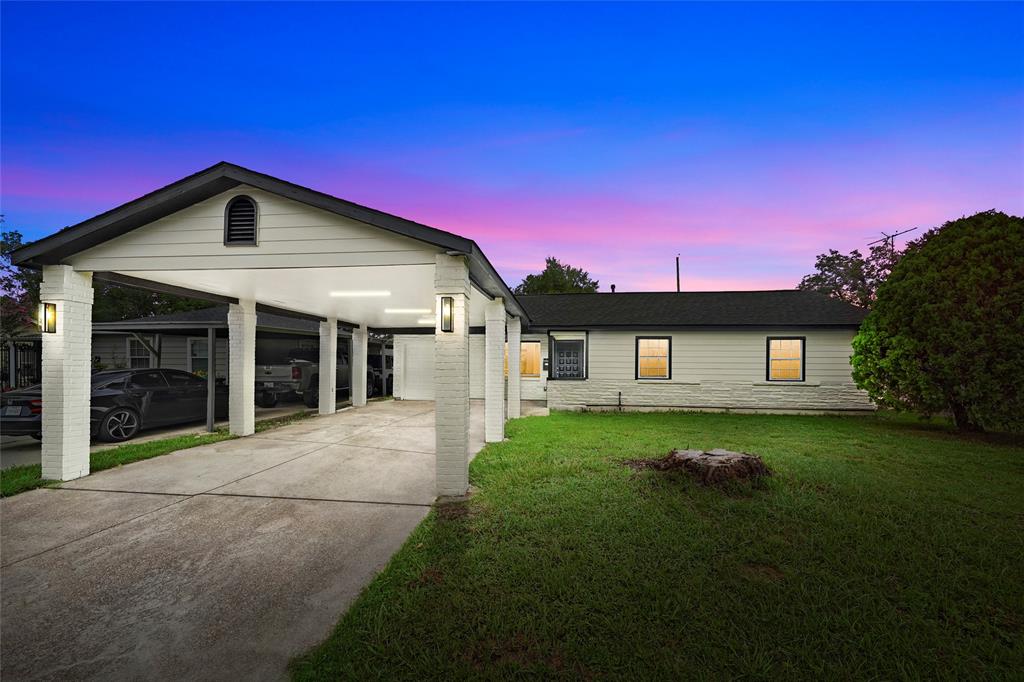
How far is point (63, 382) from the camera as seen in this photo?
5.73m

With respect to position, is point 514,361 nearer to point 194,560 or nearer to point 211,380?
point 211,380

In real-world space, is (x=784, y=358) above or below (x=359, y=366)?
above

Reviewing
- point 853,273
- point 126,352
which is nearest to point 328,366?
point 126,352

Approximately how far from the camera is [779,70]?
35.6ft

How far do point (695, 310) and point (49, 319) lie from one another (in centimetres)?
1542

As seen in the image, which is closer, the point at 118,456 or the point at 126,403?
the point at 118,456

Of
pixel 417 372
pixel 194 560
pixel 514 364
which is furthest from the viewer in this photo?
pixel 417 372

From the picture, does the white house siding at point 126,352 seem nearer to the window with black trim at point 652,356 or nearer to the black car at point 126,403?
the black car at point 126,403

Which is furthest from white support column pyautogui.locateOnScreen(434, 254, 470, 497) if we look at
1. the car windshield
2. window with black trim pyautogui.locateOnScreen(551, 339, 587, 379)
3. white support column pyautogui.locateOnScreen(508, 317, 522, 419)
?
window with black trim pyautogui.locateOnScreen(551, 339, 587, 379)

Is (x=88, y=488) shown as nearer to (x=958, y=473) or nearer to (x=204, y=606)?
(x=204, y=606)

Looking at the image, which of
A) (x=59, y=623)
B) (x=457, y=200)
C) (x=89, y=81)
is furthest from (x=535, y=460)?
(x=89, y=81)

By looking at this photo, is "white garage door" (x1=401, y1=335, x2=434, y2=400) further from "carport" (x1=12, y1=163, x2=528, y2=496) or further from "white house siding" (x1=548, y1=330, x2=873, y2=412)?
"carport" (x1=12, y1=163, x2=528, y2=496)

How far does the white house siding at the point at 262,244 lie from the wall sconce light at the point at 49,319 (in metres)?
0.69

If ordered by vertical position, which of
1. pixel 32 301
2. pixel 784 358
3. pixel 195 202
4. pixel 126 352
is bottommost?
pixel 784 358
